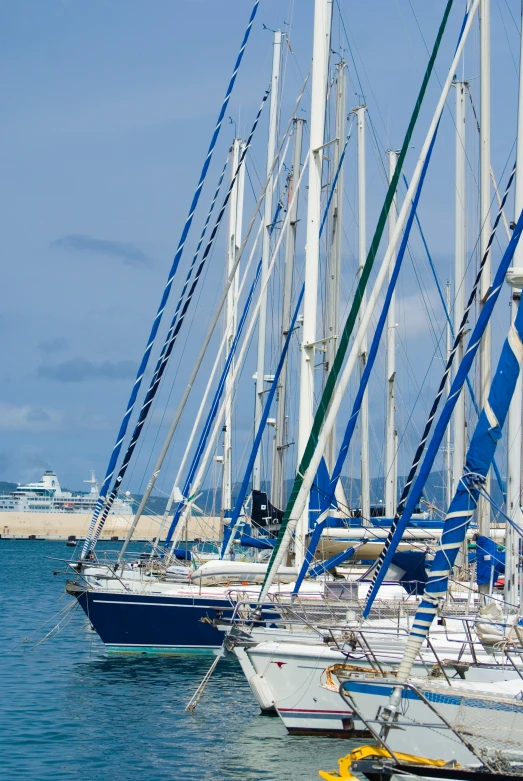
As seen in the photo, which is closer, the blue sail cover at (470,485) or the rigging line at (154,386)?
the blue sail cover at (470,485)

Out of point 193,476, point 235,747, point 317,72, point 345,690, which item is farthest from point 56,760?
point 193,476

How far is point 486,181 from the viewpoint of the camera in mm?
23234

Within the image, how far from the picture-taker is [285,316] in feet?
111

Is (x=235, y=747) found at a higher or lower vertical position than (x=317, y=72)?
lower

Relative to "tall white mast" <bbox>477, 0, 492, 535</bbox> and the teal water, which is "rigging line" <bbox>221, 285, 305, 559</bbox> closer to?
the teal water

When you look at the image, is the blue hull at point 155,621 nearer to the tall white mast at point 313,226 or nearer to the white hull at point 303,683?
the tall white mast at point 313,226

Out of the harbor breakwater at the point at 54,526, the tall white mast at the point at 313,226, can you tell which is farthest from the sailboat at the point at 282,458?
the harbor breakwater at the point at 54,526

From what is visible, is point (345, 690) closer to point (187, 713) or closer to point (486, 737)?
point (486, 737)

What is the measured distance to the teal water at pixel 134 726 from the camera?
1574 cm

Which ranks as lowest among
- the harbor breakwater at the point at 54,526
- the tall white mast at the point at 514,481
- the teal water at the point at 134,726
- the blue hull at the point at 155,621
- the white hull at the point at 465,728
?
the harbor breakwater at the point at 54,526

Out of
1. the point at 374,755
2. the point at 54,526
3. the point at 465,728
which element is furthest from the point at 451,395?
the point at 54,526

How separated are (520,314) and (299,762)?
A: 24.5 feet

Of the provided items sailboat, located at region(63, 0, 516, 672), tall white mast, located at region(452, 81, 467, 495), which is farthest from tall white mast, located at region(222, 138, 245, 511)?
Answer: tall white mast, located at region(452, 81, 467, 495)

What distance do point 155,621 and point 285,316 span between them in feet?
40.0
